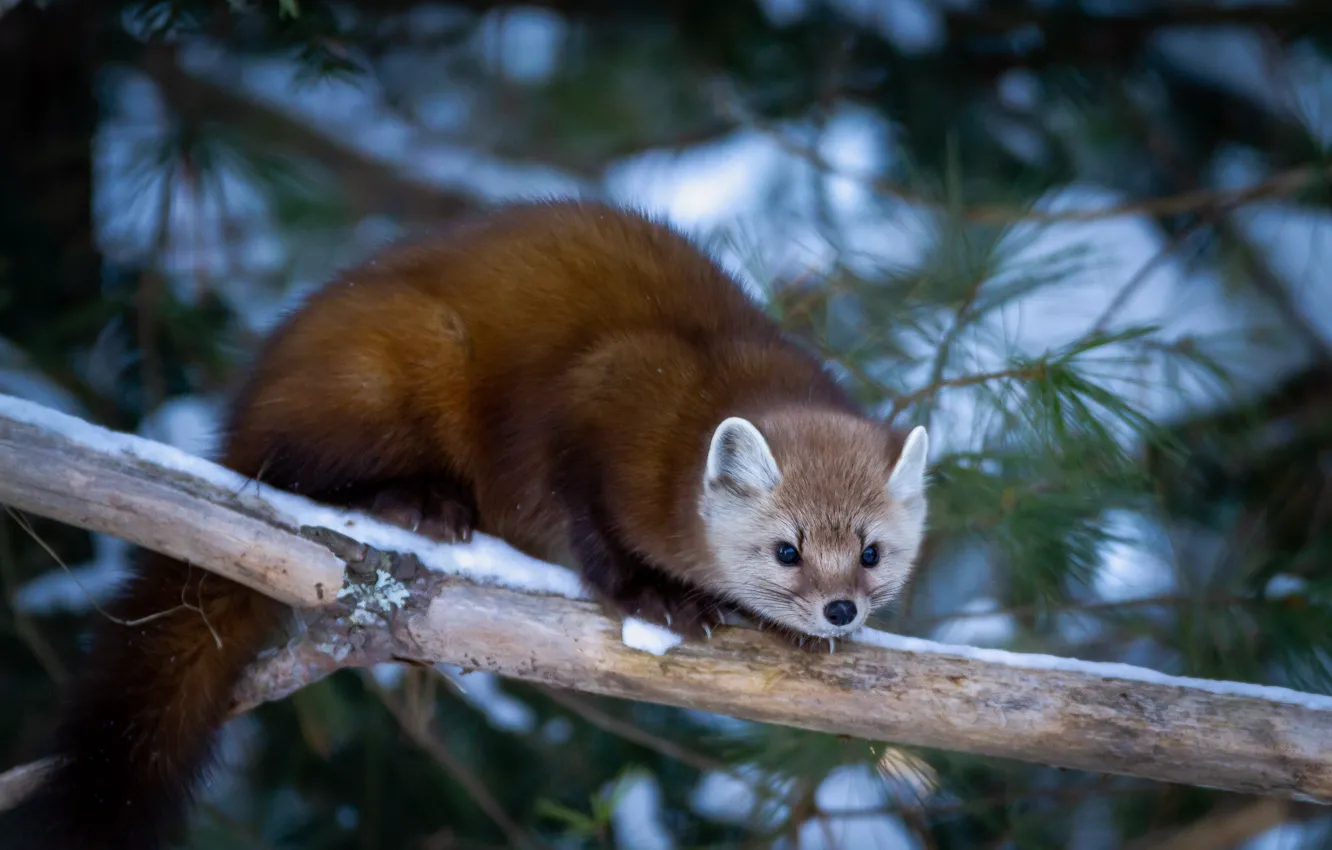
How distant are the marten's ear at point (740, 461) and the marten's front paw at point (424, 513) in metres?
0.72

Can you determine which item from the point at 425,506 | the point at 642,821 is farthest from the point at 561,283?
the point at 642,821

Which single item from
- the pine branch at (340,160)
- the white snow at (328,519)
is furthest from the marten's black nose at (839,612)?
the pine branch at (340,160)

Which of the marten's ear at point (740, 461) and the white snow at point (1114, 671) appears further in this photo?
the marten's ear at point (740, 461)

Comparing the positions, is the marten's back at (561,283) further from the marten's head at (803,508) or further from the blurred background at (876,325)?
the marten's head at (803,508)

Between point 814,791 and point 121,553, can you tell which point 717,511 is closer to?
point 814,791

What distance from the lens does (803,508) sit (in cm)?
349

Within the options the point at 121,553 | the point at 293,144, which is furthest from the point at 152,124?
the point at 121,553

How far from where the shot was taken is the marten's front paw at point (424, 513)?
359cm

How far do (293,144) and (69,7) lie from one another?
61.4 inches

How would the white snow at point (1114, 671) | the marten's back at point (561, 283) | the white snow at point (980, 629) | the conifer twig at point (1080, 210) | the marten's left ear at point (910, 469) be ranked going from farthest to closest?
the white snow at point (980, 629) → the conifer twig at point (1080, 210) → the marten's back at point (561, 283) → the marten's left ear at point (910, 469) → the white snow at point (1114, 671)

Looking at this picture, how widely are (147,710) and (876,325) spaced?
2529mm

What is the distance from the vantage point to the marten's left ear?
348 cm

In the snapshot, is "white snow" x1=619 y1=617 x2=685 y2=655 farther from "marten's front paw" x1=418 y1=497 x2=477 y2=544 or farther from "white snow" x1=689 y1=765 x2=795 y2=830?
"white snow" x1=689 y1=765 x2=795 y2=830

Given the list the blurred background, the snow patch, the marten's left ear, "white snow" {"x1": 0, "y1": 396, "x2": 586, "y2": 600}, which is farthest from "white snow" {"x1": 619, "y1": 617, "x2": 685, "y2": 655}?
the snow patch
